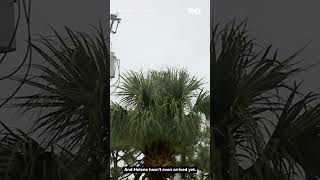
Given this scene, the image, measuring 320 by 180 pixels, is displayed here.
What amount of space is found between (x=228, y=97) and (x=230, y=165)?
353 millimetres

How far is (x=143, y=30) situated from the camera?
253 centimetres

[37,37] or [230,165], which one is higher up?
[37,37]

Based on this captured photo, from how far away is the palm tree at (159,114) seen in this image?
8.32ft

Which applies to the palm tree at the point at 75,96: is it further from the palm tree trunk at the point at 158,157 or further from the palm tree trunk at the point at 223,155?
the palm tree trunk at the point at 223,155

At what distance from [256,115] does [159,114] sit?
1.68 feet

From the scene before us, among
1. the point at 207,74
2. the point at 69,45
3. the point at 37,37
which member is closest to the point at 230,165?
the point at 207,74

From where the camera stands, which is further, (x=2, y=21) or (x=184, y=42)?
(x=184, y=42)

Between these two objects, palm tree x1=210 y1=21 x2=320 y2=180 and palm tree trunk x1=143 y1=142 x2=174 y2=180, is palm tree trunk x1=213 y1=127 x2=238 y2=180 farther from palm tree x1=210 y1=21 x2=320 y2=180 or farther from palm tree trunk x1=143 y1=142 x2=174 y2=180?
palm tree trunk x1=143 y1=142 x2=174 y2=180

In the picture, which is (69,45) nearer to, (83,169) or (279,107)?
(83,169)

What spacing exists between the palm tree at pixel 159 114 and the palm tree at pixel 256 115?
13 centimetres

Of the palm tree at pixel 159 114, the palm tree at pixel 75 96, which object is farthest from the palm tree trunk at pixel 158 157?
the palm tree at pixel 75 96

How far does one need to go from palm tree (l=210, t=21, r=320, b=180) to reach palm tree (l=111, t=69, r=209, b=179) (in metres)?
0.13

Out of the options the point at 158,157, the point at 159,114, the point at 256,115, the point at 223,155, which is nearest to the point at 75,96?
the point at 159,114

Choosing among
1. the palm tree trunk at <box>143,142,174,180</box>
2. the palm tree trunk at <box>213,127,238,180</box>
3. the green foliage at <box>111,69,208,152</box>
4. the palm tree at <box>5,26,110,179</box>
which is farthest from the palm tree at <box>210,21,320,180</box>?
the palm tree at <box>5,26,110,179</box>
